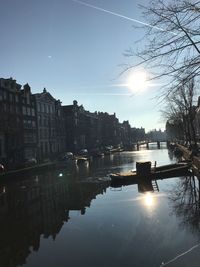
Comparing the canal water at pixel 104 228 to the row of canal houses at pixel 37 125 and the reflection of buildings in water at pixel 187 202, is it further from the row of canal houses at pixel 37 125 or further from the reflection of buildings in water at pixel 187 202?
the row of canal houses at pixel 37 125

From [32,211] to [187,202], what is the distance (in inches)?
423

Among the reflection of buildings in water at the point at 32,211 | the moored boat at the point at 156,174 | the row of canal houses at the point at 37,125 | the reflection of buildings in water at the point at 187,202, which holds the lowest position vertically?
the reflection of buildings in water at the point at 32,211

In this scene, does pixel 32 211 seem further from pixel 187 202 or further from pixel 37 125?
pixel 37 125

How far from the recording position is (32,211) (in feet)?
88.0

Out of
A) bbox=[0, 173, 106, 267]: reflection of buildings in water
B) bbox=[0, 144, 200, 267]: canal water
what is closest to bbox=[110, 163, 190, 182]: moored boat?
bbox=[0, 173, 106, 267]: reflection of buildings in water

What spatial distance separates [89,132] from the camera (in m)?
140

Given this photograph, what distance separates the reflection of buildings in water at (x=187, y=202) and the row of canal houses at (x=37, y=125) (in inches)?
1159

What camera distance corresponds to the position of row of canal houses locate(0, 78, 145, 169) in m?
66.5

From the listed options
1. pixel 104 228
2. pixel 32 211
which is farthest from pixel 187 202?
pixel 32 211

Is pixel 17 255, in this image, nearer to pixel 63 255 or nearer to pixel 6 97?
pixel 63 255

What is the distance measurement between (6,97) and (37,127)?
18307mm

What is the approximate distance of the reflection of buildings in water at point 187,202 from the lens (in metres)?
19.7

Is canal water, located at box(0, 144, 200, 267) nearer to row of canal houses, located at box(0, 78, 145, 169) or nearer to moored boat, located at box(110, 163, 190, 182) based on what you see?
moored boat, located at box(110, 163, 190, 182)

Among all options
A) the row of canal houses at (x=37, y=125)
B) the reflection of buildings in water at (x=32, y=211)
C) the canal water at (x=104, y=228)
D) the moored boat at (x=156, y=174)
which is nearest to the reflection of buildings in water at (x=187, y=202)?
the canal water at (x=104, y=228)
